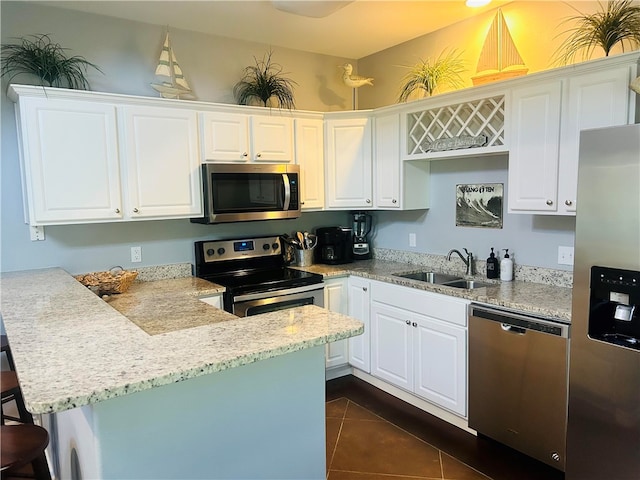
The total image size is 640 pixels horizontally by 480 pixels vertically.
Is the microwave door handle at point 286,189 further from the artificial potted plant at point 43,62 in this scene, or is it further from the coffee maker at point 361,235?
the artificial potted plant at point 43,62

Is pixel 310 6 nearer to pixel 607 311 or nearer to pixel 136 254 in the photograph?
pixel 136 254

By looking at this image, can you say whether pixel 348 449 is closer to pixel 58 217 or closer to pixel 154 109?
pixel 58 217

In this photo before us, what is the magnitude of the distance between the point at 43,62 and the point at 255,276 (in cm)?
194

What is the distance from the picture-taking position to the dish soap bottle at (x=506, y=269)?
116 inches

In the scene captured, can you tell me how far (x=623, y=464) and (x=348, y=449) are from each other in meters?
1.39

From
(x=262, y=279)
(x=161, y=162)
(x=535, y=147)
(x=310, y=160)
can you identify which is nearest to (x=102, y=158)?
(x=161, y=162)

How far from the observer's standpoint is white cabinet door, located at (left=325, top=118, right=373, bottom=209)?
3652 mm

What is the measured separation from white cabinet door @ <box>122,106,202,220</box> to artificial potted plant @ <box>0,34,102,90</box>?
18.7 inches

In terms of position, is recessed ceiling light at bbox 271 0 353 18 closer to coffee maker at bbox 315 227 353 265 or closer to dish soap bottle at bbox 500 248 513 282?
coffee maker at bbox 315 227 353 265

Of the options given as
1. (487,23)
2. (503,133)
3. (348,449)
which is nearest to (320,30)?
(487,23)

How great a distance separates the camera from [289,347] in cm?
125

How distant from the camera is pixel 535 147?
8.32 ft

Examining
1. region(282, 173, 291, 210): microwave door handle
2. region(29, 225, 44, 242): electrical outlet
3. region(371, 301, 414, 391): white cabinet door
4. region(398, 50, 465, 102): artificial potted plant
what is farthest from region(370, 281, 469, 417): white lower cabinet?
region(29, 225, 44, 242): electrical outlet

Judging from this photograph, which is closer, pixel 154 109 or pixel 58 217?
pixel 58 217
